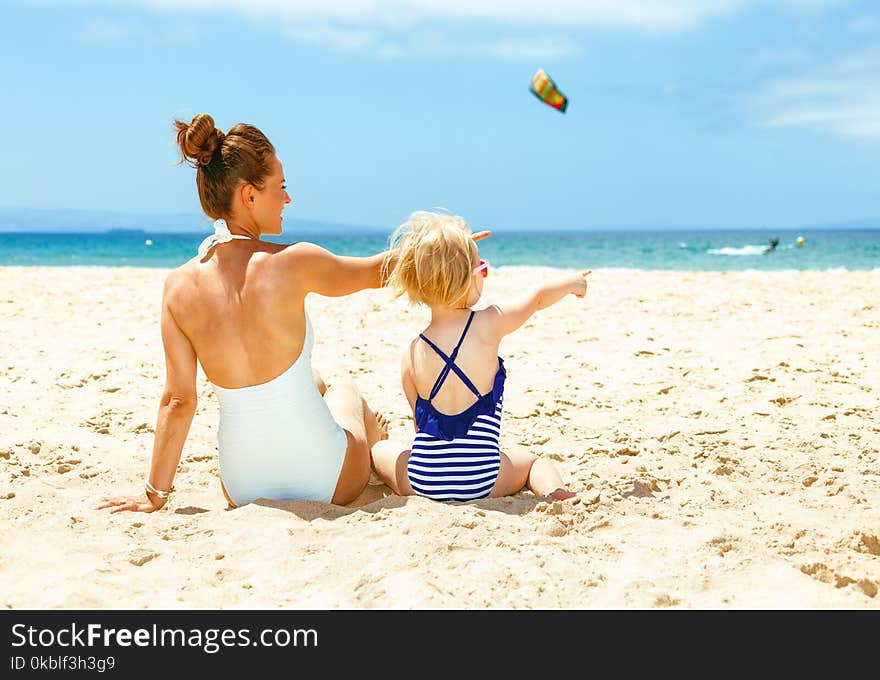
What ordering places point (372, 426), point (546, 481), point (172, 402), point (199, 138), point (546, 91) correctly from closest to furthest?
point (199, 138) < point (172, 402) < point (546, 481) < point (372, 426) < point (546, 91)

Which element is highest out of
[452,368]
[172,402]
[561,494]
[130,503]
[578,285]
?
[578,285]

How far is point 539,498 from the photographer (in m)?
3.10

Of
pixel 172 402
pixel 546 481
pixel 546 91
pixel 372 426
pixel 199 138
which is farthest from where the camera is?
pixel 546 91

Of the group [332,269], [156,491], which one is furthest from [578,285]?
[156,491]

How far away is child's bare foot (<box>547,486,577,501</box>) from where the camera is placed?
120 inches

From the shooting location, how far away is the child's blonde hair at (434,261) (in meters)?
2.99

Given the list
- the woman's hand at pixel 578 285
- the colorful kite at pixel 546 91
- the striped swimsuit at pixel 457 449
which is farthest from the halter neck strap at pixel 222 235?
the colorful kite at pixel 546 91

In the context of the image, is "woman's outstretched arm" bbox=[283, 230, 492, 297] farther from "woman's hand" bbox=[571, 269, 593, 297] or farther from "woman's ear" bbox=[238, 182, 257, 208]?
"woman's hand" bbox=[571, 269, 593, 297]

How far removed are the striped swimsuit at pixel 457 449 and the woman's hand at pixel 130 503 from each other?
0.99m

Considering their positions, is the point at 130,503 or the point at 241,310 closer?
the point at 241,310

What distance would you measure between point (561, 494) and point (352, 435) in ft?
2.64

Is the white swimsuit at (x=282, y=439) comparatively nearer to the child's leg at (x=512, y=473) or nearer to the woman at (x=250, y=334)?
the woman at (x=250, y=334)

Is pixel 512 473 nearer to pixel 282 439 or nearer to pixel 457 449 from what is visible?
pixel 457 449
